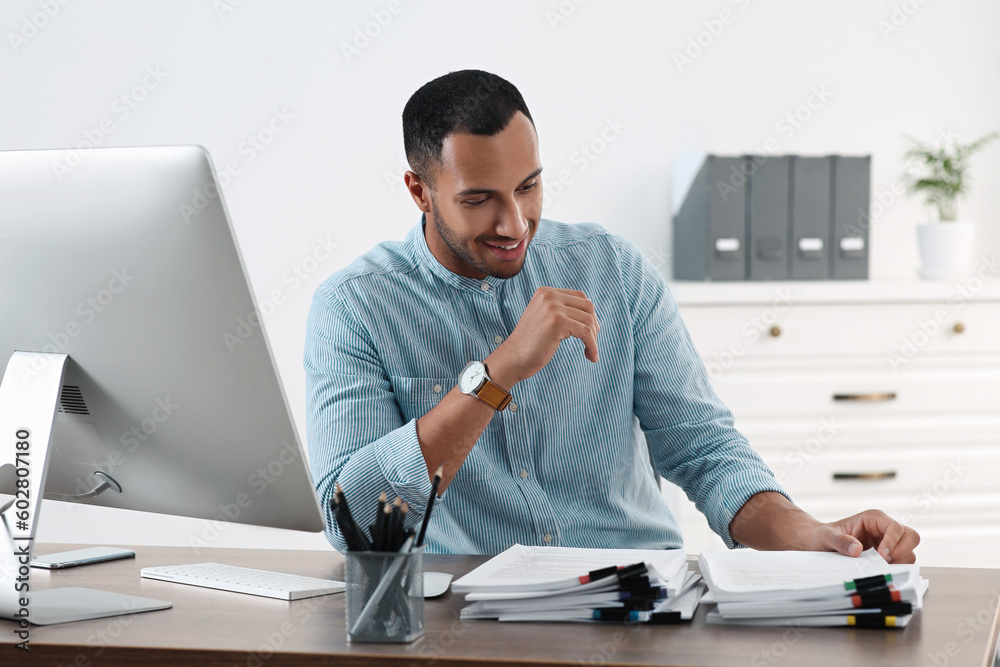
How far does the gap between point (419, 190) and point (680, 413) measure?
551mm

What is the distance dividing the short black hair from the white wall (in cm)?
151

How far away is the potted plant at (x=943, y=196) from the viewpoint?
2.86 meters

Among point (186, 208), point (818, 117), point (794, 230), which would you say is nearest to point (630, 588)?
point (186, 208)

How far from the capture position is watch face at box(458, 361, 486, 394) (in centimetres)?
130

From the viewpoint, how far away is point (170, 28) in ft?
9.69

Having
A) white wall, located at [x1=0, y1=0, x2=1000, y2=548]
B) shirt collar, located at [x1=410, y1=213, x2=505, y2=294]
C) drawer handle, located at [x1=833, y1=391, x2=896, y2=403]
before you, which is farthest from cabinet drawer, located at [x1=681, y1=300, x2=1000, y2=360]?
shirt collar, located at [x1=410, y1=213, x2=505, y2=294]

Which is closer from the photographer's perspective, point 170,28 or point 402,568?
point 402,568

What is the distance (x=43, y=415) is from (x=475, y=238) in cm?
68

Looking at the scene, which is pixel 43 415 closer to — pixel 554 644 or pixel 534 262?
pixel 554 644

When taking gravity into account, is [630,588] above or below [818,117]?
below

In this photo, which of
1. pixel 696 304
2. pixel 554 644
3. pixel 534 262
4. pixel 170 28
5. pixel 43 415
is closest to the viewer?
pixel 554 644

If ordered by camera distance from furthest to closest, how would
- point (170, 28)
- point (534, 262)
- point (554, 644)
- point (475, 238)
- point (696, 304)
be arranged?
point (170, 28), point (696, 304), point (534, 262), point (475, 238), point (554, 644)

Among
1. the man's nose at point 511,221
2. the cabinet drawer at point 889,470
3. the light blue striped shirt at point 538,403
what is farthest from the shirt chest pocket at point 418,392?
the cabinet drawer at point 889,470

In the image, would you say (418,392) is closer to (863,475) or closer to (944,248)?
(863,475)
